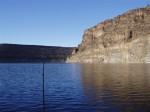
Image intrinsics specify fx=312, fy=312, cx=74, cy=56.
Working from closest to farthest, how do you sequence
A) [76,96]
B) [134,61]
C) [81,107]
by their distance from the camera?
[81,107]
[76,96]
[134,61]

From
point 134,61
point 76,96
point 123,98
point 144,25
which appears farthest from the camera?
point 144,25

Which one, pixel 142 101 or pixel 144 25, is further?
pixel 144 25

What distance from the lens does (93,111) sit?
72.9 feet

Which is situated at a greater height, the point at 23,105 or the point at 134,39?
the point at 134,39

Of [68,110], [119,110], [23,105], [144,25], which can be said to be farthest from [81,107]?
[144,25]

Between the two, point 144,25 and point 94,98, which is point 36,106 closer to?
point 94,98

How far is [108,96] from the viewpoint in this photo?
2945 cm

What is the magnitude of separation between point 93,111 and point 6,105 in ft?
24.0

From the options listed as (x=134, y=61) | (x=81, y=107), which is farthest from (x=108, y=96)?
(x=134, y=61)

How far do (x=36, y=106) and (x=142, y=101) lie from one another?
886 centimetres

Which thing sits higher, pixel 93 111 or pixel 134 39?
pixel 134 39

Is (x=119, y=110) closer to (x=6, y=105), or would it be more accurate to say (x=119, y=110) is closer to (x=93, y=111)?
(x=93, y=111)

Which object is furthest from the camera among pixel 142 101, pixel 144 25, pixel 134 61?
pixel 144 25

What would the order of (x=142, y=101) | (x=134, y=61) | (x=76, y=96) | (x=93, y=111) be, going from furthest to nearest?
(x=134, y=61), (x=76, y=96), (x=142, y=101), (x=93, y=111)
